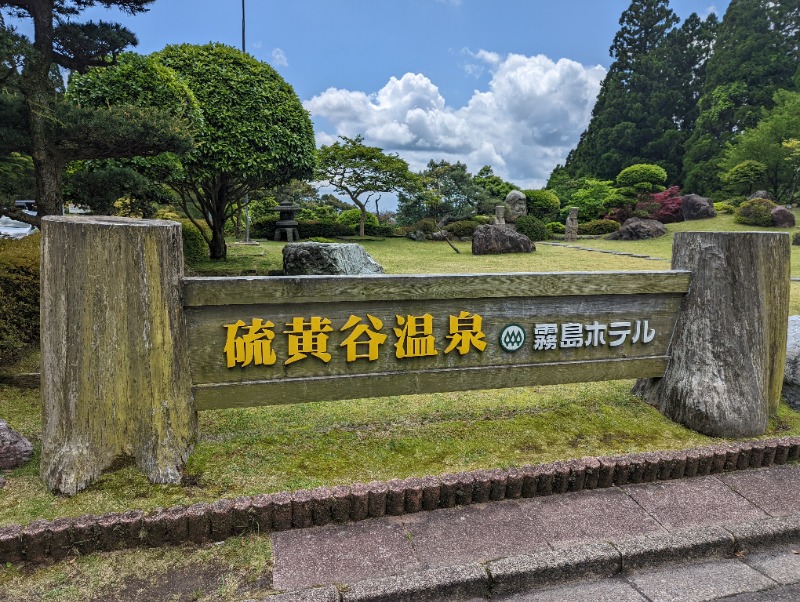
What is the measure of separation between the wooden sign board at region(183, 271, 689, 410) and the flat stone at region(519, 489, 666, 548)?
86cm

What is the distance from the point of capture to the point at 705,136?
123 feet

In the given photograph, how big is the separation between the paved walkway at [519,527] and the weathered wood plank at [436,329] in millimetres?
913

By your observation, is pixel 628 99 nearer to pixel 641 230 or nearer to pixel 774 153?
pixel 774 153

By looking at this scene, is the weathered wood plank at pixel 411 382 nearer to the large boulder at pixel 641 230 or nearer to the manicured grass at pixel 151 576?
the manicured grass at pixel 151 576

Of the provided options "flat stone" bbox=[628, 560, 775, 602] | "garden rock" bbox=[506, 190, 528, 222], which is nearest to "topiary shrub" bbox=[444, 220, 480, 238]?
"garden rock" bbox=[506, 190, 528, 222]

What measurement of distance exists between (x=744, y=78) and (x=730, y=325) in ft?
139

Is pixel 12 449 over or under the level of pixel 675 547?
over

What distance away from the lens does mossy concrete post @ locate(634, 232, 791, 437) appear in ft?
12.1

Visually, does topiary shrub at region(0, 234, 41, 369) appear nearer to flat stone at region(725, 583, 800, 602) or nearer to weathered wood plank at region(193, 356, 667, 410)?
weathered wood plank at region(193, 356, 667, 410)

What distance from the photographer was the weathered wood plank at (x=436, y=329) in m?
3.01

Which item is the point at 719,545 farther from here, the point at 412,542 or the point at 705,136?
the point at 705,136

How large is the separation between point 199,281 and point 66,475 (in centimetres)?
118

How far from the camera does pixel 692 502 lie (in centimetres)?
293

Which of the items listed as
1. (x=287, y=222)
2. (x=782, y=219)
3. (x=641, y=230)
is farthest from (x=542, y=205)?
(x=287, y=222)
